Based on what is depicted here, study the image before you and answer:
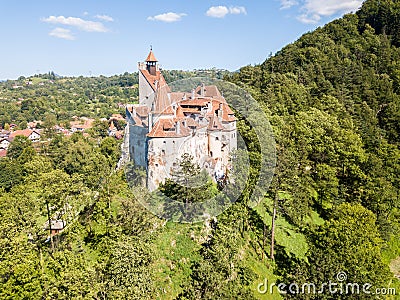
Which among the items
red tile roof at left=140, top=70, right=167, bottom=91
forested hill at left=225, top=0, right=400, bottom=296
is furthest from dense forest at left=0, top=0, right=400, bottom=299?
red tile roof at left=140, top=70, right=167, bottom=91

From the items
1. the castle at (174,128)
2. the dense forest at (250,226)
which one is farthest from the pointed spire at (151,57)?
the dense forest at (250,226)

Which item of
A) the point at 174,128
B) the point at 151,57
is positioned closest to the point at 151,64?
the point at 151,57

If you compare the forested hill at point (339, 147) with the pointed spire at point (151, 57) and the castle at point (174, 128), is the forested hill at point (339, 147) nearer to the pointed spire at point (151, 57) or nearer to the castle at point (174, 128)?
the castle at point (174, 128)

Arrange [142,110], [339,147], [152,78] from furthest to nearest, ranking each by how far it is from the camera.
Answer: [152,78] < [339,147] < [142,110]

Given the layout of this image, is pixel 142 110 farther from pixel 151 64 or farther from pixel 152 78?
pixel 151 64

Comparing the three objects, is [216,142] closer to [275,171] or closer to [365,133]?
[275,171]

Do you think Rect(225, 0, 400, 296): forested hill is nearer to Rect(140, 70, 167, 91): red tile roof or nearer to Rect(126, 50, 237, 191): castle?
Rect(126, 50, 237, 191): castle
